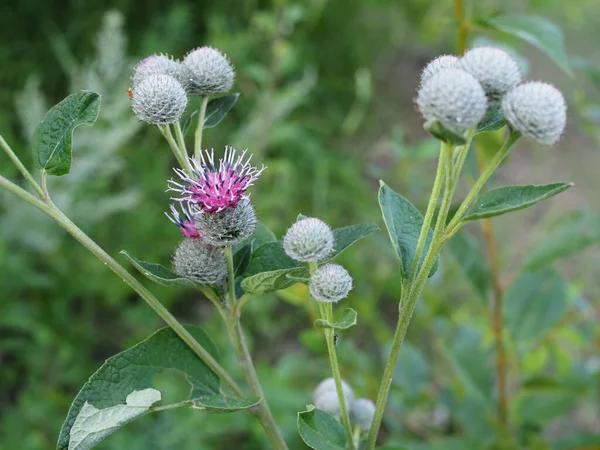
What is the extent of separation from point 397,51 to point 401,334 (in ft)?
15.7

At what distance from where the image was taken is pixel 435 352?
9.86 ft

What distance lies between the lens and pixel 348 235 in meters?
1.10

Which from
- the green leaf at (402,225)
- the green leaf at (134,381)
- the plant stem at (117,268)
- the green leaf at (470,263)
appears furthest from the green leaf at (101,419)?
the green leaf at (470,263)

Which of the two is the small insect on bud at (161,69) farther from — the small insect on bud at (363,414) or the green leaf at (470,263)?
the green leaf at (470,263)

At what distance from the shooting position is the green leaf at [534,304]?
2.09 m

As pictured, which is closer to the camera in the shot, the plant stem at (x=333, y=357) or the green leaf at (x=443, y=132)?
the green leaf at (x=443, y=132)

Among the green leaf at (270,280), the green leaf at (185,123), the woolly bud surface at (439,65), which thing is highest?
the woolly bud surface at (439,65)

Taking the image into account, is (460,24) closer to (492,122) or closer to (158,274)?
(492,122)

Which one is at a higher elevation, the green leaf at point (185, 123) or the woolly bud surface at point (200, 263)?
the green leaf at point (185, 123)

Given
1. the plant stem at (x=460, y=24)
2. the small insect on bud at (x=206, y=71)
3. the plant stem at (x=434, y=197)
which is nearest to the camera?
the plant stem at (x=434, y=197)

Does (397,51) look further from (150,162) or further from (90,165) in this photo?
(90,165)

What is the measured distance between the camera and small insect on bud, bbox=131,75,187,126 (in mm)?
1013

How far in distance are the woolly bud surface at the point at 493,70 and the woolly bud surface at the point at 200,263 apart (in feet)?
1.52

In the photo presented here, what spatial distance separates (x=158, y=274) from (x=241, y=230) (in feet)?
0.48
